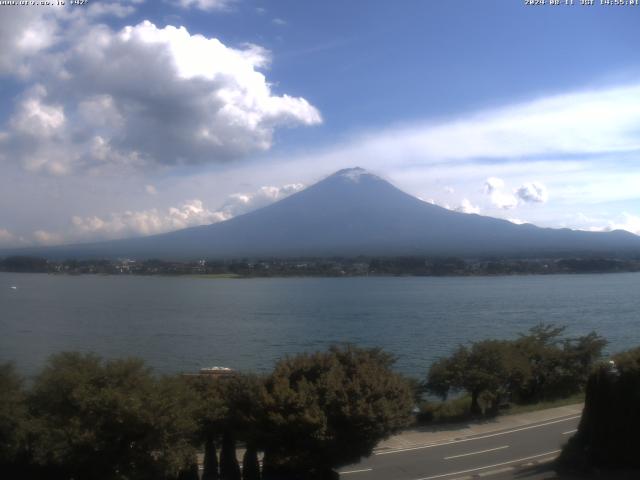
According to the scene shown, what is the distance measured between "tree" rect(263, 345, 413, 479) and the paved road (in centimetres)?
139

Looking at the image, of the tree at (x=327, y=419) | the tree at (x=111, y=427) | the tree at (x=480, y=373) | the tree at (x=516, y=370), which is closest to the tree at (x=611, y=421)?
the tree at (x=327, y=419)

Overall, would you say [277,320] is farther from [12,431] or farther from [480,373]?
[12,431]

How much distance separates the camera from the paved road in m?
8.64

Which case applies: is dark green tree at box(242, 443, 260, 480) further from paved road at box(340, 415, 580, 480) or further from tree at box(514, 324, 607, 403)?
tree at box(514, 324, 607, 403)

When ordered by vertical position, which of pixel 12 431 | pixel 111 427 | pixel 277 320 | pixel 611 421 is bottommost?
pixel 277 320

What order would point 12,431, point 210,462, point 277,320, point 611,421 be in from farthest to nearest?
point 277,320, point 210,462, point 611,421, point 12,431

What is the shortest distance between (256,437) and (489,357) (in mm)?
7668

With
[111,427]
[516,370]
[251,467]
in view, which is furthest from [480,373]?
[111,427]

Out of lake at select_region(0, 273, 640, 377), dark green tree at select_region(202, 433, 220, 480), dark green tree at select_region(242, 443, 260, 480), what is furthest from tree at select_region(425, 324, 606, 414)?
dark green tree at select_region(202, 433, 220, 480)

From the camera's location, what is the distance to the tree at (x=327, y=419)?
721cm

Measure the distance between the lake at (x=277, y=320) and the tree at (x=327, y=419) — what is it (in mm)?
9312

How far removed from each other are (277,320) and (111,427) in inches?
1103

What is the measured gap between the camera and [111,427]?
6855 millimetres

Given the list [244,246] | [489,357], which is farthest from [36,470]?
[244,246]
